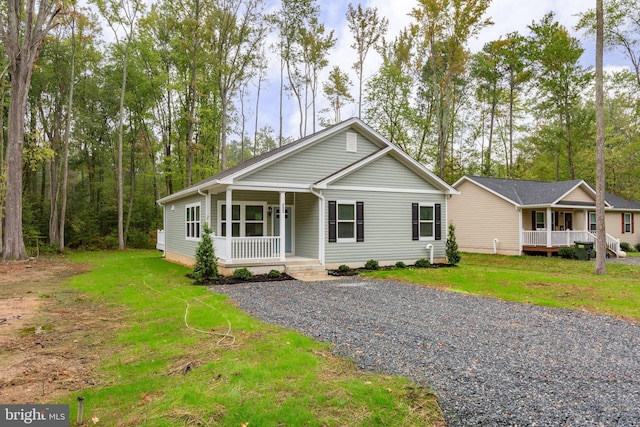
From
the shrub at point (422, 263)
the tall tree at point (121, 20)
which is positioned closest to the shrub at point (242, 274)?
the shrub at point (422, 263)

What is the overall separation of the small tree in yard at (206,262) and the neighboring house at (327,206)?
0.44 meters

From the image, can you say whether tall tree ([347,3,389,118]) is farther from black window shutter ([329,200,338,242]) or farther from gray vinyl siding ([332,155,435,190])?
black window shutter ([329,200,338,242])

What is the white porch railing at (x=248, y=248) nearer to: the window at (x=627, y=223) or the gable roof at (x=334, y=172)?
the gable roof at (x=334, y=172)

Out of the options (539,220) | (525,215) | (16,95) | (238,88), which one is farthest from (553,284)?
(238,88)

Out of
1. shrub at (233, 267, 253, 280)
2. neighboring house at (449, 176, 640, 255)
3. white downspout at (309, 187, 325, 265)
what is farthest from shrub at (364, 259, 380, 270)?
neighboring house at (449, 176, 640, 255)

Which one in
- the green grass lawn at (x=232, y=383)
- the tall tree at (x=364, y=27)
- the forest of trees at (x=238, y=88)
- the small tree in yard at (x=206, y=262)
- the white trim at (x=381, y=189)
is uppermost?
the tall tree at (x=364, y=27)

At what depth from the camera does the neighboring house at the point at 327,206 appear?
461 inches

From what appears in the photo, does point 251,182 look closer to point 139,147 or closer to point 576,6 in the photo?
point 576,6

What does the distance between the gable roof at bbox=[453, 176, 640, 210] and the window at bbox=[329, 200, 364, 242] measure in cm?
1052

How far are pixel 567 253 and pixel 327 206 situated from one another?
13.3 metres

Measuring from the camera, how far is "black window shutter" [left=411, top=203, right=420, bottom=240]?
1411cm

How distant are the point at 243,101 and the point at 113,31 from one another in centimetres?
1055

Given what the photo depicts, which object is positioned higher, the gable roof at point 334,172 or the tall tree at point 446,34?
the tall tree at point 446,34

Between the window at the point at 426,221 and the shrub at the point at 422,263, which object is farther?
Result: the window at the point at 426,221
